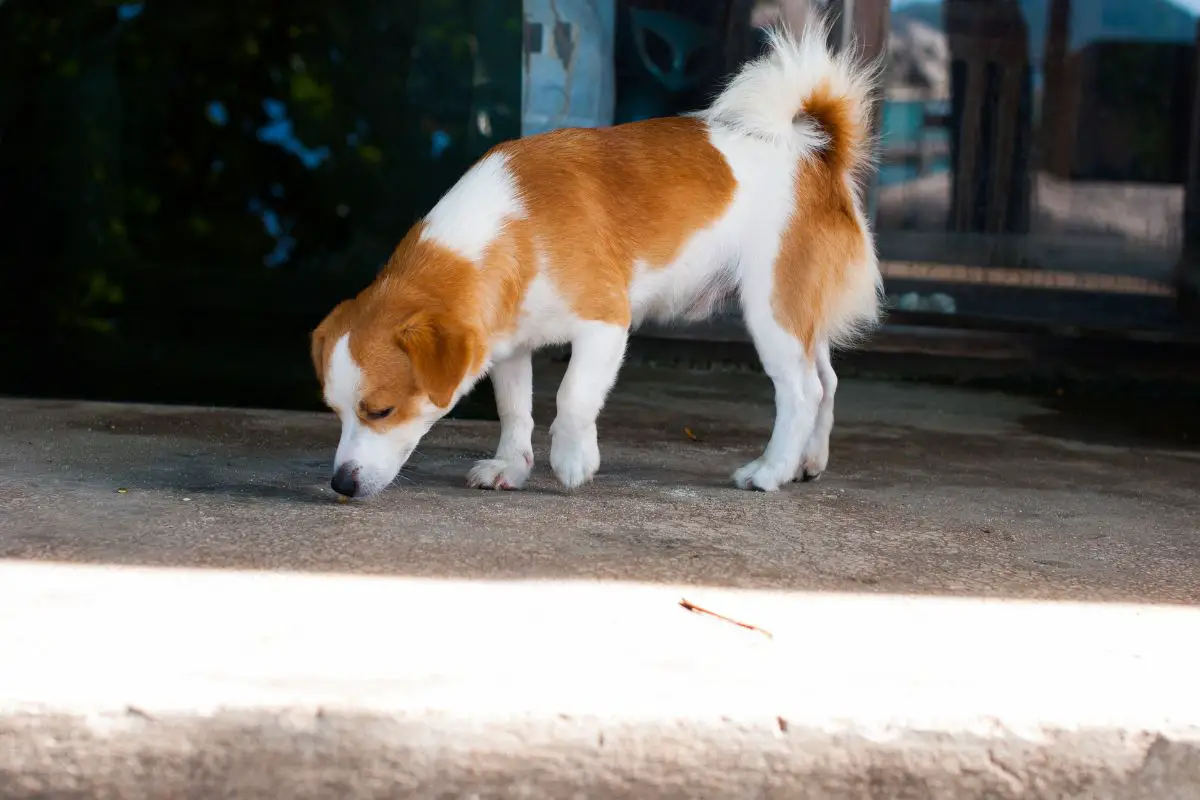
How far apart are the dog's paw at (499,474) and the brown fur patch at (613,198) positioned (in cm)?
42

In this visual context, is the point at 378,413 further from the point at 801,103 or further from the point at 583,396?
the point at 801,103

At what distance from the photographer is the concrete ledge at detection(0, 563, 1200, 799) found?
179cm

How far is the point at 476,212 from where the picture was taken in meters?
3.06

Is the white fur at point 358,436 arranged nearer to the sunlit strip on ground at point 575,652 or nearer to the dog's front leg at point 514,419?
the dog's front leg at point 514,419

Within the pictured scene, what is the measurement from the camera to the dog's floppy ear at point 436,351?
9.14 feet

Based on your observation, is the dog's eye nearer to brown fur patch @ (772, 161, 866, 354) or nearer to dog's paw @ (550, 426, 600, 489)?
dog's paw @ (550, 426, 600, 489)

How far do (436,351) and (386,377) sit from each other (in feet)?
0.40

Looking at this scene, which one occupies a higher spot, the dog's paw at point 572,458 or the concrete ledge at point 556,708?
the dog's paw at point 572,458

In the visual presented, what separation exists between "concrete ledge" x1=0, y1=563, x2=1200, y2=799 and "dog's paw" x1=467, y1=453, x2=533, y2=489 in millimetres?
1026

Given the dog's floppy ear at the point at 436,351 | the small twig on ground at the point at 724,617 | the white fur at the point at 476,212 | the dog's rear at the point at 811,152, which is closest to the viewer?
the small twig on ground at the point at 724,617

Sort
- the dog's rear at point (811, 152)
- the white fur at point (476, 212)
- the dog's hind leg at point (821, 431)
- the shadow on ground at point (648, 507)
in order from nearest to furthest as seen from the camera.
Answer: the shadow on ground at point (648, 507), the white fur at point (476, 212), the dog's rear at point (811, 152), the dog's hind leg at point (821, 431)

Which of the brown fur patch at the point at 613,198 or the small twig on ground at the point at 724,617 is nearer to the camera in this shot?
the small twig on ground at the point at 724,617

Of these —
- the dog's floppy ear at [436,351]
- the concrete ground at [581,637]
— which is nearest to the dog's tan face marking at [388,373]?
the dog's floppy ear at [436,351]

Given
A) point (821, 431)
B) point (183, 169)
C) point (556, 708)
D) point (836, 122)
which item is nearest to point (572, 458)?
point (821, 431)
